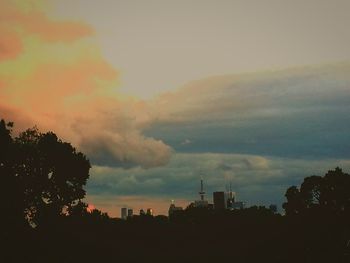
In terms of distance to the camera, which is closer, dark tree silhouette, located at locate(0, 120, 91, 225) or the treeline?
the treeline

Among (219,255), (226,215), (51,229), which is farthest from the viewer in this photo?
(226,215)

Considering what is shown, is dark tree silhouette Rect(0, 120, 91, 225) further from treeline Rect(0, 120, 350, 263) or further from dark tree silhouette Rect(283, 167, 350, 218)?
dark tree silhouette Rect(283, 167, 350, 218)

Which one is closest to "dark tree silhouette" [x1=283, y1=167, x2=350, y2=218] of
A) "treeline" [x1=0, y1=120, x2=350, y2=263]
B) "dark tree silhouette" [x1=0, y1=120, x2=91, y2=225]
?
"treeline" [x1=0, y1=120, x2=350, y2=263]

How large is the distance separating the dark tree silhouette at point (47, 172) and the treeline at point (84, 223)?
0.12 meters

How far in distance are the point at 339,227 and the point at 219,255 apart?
89.7 ft

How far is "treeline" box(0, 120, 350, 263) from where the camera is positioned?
190 feet

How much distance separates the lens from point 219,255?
320ft

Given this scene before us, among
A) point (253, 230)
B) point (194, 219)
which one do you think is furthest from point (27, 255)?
point (194, 219)

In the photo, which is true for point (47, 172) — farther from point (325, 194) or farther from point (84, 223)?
point (325, 194)

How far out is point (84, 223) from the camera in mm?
83500

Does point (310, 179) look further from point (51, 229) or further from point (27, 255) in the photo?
point (27, 255)

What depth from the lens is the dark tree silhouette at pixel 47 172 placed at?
231 ft

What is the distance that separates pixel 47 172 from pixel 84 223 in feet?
45.6

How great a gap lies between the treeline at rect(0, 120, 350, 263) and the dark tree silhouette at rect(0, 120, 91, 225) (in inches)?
4.5
